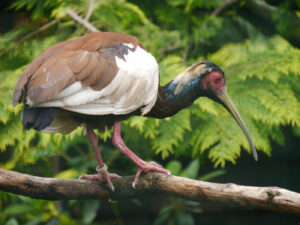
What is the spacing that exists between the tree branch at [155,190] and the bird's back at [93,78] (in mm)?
103

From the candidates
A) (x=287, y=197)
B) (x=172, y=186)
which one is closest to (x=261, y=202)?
(x=287, y=197)

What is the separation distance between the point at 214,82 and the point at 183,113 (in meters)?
0.29

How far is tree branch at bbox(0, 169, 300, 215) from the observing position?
0.60 m

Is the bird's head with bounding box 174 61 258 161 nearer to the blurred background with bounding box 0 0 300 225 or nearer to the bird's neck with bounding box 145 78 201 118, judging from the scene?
the bird's neck with bounding box 145 78 201 118

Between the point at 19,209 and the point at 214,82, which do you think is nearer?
the point at 214,82

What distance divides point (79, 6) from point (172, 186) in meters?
0.60

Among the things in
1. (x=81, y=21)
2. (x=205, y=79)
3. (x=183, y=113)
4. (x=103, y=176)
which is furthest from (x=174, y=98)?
(x=81, y=21)

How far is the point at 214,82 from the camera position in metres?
0.73

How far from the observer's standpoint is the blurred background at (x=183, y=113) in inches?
39.1

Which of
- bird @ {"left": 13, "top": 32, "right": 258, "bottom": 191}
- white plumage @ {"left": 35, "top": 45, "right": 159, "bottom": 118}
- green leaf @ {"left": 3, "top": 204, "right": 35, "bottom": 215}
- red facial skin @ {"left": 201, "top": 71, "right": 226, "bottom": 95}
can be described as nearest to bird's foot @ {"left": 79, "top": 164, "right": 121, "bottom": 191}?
bird @ {"left": 13, "top": 32, "right": 258, "bottom": 191}

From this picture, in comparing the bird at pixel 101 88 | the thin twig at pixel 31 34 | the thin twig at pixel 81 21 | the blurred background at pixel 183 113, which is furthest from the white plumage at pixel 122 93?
the thin twig at pixel 31 34

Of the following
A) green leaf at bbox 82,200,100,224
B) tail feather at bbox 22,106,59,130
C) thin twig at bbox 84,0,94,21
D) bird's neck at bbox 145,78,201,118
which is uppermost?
tail feather at bbox 22,106,59,130

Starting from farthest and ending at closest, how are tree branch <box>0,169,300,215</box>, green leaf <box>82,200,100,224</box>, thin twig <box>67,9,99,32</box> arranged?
thin twig <box>67,9,99,32</box>
green leaf <box>82,200,100,224</box>
tree branch <box>0,169,300,215</box>

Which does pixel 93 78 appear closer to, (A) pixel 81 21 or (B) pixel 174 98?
(B) pixel 174 98
